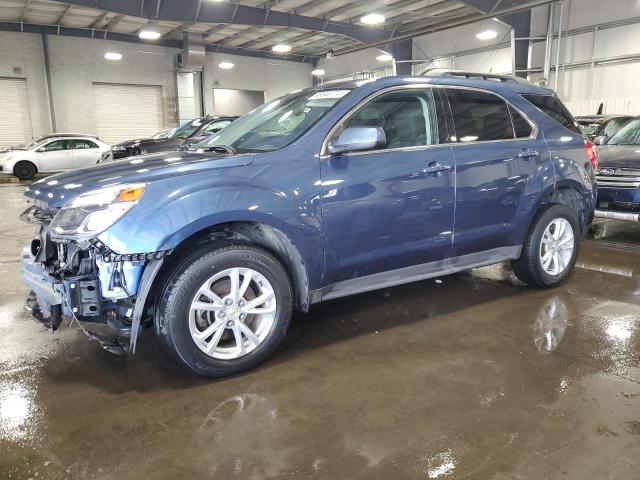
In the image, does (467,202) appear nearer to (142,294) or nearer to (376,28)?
(142,294)

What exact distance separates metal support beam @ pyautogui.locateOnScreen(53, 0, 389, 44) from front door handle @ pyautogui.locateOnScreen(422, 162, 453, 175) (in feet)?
45.3

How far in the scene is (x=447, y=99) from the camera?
3.62 m

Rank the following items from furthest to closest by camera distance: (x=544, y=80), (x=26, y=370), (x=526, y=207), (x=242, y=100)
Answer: (x=242, y=100) < (x=544, y=80) < (x=526, y=207) < (x=26, y=370)

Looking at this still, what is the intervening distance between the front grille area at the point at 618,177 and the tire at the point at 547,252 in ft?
7.92

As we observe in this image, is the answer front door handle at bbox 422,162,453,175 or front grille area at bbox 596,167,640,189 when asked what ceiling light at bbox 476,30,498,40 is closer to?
front grille area at bbox 596,167,640,189

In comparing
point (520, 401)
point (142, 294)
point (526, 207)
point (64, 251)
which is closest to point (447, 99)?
point (526, 207)

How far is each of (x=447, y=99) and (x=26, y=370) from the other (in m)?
3.28

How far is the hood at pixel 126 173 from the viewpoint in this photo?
2693mm

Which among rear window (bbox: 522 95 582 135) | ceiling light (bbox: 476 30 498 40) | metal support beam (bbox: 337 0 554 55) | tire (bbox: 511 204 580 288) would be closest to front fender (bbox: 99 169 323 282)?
tire (bbox: 511 204 580 288)

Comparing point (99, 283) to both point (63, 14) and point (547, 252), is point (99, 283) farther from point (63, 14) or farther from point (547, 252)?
point (63, 14)

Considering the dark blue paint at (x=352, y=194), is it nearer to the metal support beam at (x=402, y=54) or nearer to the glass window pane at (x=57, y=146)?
the glass window pane at (x=57, y=146)

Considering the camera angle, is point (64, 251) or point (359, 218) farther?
point (359, 218)

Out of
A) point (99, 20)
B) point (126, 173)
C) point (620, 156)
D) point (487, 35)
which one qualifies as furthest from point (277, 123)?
point (99, 20)

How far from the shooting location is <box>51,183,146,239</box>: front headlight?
100 inches
